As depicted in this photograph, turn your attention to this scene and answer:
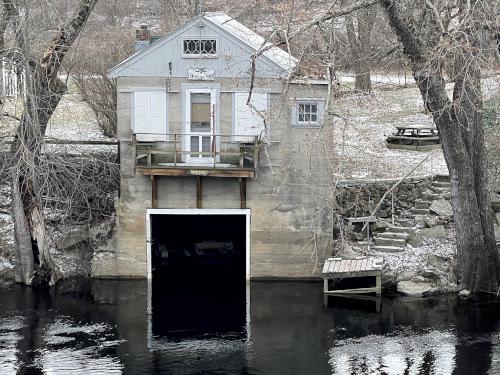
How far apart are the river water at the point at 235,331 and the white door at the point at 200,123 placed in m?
3.92

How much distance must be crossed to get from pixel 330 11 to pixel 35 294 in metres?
11.5

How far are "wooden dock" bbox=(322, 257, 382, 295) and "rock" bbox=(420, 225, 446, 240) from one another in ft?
6.88

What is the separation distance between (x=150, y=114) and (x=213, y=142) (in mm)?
1972

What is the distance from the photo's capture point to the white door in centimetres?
2586

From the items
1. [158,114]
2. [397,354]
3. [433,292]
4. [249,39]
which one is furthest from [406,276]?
[158,114]

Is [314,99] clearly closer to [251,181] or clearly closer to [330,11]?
[251,181]

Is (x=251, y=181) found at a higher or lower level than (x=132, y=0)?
lower

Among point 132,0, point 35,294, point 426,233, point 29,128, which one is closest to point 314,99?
point 426,233

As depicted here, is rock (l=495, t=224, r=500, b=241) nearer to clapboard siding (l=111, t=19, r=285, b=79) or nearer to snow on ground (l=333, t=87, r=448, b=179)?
snow on ground (l=333, t=87, r=448, b=179)

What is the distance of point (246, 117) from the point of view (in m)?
25.8

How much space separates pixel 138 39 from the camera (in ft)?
88.3

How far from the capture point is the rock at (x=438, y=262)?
84.3 feet

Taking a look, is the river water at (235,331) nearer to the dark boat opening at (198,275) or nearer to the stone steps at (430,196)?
the dark boat opening at (198,275)

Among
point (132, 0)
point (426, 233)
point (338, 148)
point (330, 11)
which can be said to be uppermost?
point (132, 0)
